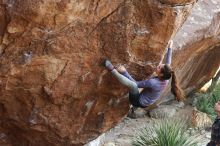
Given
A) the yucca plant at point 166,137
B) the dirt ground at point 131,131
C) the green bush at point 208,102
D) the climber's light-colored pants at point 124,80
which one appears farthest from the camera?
the green bush at point 208,102

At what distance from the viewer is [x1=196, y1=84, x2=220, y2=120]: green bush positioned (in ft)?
47.4

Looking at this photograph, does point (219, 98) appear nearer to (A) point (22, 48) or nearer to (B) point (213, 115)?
(B) point (213, 115)

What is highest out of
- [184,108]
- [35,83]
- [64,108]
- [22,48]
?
[22,48]

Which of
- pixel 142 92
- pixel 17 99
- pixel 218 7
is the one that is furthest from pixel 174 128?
pixel 17 99

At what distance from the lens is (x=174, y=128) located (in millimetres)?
10867

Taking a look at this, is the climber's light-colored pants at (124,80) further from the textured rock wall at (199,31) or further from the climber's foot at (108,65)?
the textured rock wall at (199,31)

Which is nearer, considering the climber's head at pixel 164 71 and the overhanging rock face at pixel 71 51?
the overhanging rock face at pixel 71 51

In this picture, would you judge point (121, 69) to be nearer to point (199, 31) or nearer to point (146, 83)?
point (146, 83)

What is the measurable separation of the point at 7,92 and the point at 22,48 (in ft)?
2.86

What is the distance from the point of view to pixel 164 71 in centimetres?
738

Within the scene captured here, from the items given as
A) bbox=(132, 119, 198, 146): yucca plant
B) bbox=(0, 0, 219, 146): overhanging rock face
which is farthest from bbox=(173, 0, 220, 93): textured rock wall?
bbox=(0, 0, 219, 146): overhanging rock face

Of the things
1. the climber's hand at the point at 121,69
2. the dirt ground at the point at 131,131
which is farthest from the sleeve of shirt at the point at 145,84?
the dirt ground at the point at 131,131

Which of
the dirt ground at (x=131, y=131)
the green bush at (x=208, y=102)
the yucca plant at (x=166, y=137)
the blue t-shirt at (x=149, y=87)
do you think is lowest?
the dirt ground at (x=131, y=131)

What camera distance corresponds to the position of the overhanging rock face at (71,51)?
6.68m
